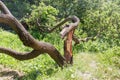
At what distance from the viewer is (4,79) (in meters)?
6.02

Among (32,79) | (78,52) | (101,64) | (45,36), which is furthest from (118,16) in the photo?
(32,79)

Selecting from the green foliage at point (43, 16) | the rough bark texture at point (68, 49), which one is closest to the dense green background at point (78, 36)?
the green foliage at point (43, 16)

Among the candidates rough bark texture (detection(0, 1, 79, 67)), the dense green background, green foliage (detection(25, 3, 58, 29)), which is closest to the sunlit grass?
the dense green background

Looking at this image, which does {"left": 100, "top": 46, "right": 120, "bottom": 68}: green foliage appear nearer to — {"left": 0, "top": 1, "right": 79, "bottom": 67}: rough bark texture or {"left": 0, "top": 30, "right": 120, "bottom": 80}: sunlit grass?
{"left": 0, "top": 30, "right": 120, "bottom": 80}: sunlit grass

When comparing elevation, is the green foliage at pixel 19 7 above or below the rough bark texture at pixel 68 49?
above

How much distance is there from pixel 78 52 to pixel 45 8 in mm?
4161

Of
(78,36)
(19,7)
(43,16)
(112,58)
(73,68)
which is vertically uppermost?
Result: (19,7)

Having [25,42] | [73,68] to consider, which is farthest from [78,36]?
[25,42]

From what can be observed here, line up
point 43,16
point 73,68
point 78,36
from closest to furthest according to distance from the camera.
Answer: point 73,68
point 78,36
point 43,16

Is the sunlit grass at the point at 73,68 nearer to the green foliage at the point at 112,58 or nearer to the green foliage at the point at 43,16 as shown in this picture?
the green foliage at the point at 112,58

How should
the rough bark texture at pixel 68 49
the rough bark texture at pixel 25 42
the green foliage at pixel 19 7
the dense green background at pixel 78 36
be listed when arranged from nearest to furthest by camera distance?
the rough bark texture at pixel 25 42 < the dense green background at pixel 78 36 < the rough bark texture at pixel 68 49 < the green foliage at pixel 19 7

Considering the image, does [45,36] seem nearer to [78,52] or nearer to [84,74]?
[78,52]

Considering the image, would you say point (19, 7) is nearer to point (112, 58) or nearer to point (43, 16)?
point (43, 16)

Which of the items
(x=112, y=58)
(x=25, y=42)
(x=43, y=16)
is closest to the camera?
(x=25, y=42)
